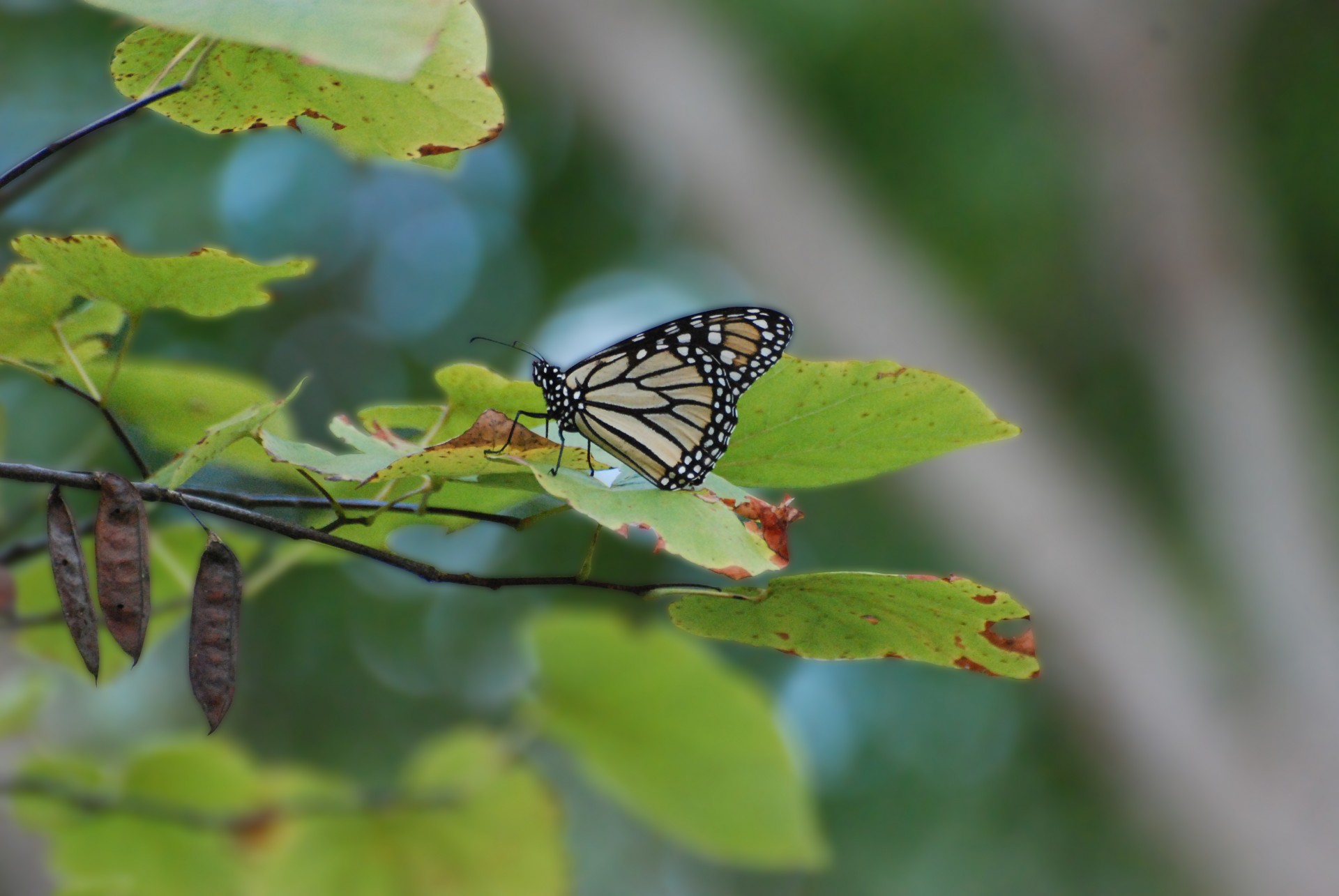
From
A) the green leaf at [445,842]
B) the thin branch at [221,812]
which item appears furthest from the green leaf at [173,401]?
the green leaf at [445,842]

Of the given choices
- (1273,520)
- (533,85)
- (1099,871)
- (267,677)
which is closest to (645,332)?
(1273,520)

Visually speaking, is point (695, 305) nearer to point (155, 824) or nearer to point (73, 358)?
point (155, 824)

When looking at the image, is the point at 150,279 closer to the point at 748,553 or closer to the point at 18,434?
the point at 748,553

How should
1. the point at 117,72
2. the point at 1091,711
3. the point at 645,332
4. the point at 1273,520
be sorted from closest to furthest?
the point at 117,72, the point at 645,332, the point at 1091,711, the point at 1273,520

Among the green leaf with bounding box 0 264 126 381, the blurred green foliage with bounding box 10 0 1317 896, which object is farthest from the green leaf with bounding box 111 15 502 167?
the blurred green foliage with bounding box 10 0 1317 896

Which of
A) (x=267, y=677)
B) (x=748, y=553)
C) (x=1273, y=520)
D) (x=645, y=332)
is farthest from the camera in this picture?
(x=267, y=677)

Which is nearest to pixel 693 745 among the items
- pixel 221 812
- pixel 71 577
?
pixel 221 812

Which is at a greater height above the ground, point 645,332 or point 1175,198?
point 1175,198

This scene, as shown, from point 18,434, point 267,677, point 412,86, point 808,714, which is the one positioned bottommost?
point 267,677
